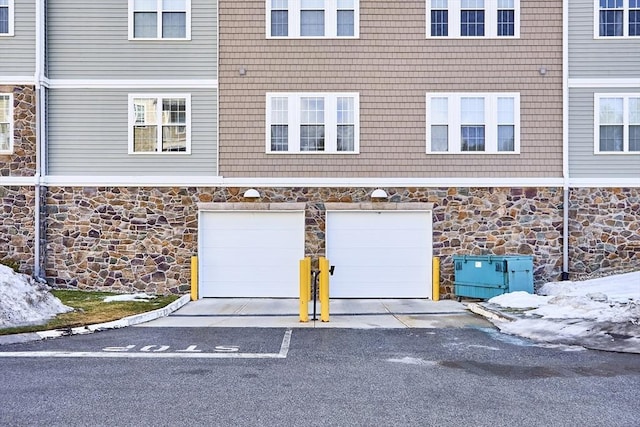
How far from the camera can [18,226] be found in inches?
580

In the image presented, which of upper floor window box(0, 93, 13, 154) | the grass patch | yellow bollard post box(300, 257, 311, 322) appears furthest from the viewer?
upper floor window box(0, 93, 13, 154)

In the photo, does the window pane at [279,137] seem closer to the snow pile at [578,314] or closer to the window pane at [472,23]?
the window pane at [472,23]

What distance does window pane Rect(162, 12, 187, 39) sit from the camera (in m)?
15.1

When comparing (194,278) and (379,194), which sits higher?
(379,194)

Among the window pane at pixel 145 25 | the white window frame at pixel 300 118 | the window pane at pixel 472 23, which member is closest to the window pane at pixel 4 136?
the window pane at pixel 145 25

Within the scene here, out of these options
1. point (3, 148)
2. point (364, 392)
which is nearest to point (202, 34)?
point (3, 148)

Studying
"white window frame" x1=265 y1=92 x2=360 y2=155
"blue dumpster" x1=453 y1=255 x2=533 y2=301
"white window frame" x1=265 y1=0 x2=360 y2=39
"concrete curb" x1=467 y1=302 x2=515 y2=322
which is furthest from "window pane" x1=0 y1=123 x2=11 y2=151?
"concrete curb" x1=467 y1=302 x2=515 y2=322

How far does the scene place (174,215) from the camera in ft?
49.4

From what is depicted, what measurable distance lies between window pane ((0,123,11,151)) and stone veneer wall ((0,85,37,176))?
0.24 m

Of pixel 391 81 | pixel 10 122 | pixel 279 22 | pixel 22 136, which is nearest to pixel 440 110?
pixel 391 81

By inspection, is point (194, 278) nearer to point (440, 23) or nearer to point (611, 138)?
point (440, 23)

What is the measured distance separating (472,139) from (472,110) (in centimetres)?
80

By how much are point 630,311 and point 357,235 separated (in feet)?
23.2

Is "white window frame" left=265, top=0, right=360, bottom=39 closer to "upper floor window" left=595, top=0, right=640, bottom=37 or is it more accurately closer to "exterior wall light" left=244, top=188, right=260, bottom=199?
"exterior wall light" left=244, top=188, right=260, bottom=199
